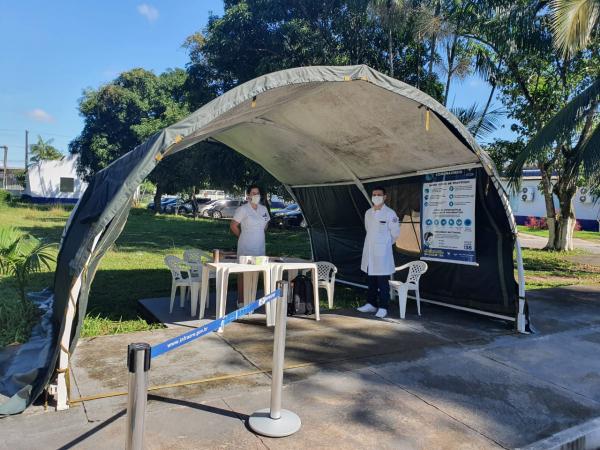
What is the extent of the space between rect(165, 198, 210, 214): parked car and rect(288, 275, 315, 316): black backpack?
101 ft

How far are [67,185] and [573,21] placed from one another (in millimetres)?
42637

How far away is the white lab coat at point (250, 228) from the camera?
271 inches

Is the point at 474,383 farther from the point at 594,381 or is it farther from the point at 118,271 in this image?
the point at 118,271

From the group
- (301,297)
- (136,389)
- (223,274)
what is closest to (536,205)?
(301,297)

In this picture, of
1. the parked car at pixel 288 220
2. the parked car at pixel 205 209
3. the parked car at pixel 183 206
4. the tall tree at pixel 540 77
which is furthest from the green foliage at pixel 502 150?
the parked car at pixel 183 206

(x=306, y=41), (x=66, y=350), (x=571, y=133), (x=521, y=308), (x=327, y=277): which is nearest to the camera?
(x=66, y=350)

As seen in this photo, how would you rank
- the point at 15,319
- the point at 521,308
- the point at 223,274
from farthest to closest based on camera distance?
1. the point at 521,308
2. the point at 15,319
3. the point at 223,274

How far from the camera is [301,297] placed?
6.66 m

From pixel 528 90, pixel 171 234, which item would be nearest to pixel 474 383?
pixel 528 90

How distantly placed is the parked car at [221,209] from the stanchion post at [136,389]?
3327 centimetres

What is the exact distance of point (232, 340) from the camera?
5.57m

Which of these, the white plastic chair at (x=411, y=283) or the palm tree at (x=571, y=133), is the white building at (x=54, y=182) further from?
the white plastic chair at (x=411, y=283)

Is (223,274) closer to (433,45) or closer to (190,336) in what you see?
(190,336)

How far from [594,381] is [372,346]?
2.23m
